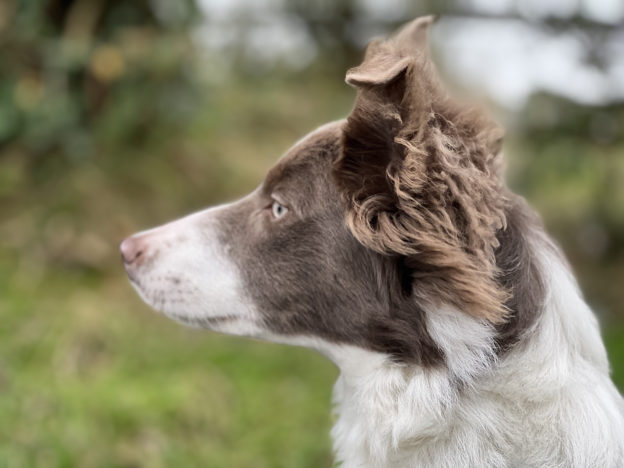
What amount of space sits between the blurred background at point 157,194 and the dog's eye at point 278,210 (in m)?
1.75

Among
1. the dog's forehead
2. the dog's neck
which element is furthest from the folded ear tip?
the dog's neck

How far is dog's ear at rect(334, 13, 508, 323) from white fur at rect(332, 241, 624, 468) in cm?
13

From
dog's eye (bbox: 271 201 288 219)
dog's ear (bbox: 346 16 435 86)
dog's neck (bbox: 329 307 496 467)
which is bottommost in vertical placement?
dog's neck (bbox: 329 307 496 467)

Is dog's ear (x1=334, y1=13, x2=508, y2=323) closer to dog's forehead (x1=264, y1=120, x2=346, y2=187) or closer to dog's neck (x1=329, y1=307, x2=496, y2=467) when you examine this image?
dog's neck (x1=329, y1=307, x2=496, y2=467)

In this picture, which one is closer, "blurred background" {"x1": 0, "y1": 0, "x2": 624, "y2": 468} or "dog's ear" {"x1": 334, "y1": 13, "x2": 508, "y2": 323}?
"dog's ear" {"x1": 334, "y1": 13, "x2": 508, "y2": 323}

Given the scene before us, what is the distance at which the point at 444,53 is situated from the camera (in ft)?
25.1

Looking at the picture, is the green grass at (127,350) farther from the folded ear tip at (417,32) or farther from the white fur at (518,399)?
the folded ear tip at (417,32)

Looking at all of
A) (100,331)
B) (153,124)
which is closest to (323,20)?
(153,124)

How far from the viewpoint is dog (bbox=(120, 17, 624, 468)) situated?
217cm

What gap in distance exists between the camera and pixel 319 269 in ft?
8.27

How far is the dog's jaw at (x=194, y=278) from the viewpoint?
104 inches

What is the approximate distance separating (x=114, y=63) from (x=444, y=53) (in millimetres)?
3505

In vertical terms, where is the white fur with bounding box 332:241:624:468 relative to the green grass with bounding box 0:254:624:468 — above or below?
above

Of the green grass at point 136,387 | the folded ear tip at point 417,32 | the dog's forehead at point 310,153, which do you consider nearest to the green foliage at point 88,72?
the green grass at point 136,387
